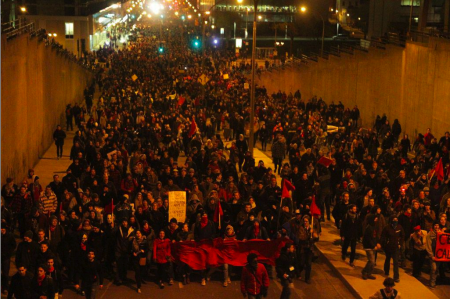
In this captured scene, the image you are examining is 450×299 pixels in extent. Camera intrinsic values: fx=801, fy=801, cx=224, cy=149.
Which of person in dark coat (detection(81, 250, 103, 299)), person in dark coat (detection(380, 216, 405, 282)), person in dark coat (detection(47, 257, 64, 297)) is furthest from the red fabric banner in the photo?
person in dark coat (detection(47, 257, 64, 297))

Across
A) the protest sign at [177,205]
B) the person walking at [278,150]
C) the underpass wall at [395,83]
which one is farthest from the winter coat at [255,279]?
the underpass wall at [395,83]

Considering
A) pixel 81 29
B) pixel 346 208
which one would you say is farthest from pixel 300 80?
pixel 81 29

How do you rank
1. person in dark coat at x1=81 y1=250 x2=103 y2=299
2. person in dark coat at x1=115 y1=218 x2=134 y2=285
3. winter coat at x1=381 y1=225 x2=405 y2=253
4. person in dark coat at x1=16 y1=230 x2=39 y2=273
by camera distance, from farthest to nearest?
winter coat at x1=381 y1=225 x2=405 y2=253 → person in dark coat at x1=115 y1=218 x2=134 y2=285 → person in dark coat at x1=16 y1=230 x2=39 y2=273 → person in dark coat at x1=81 y1=250 x2=103 y2=299

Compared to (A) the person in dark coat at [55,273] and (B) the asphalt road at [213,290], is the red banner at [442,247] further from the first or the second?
(A) the person in dark coat at [55,273]

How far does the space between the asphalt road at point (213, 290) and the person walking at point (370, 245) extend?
1.67 feet

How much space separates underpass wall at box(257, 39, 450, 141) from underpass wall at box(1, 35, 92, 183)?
1408 centimetres

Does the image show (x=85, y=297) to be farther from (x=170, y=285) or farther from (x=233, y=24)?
(x=233, y=24)

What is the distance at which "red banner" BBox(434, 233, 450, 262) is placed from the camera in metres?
13.6

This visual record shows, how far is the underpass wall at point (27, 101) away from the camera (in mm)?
20802

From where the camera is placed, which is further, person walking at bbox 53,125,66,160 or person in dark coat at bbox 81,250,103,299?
person walking at bbox 53,125,66,160

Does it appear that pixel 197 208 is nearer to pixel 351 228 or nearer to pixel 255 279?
pixel 351 228

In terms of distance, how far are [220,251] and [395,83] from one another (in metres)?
22.2

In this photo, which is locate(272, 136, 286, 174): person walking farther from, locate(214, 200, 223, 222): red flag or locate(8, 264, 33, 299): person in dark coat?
locate(8, 264, 33, 299): person in dark coat

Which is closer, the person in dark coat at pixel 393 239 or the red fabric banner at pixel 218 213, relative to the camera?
the person in dark coat at pixel 393 239
